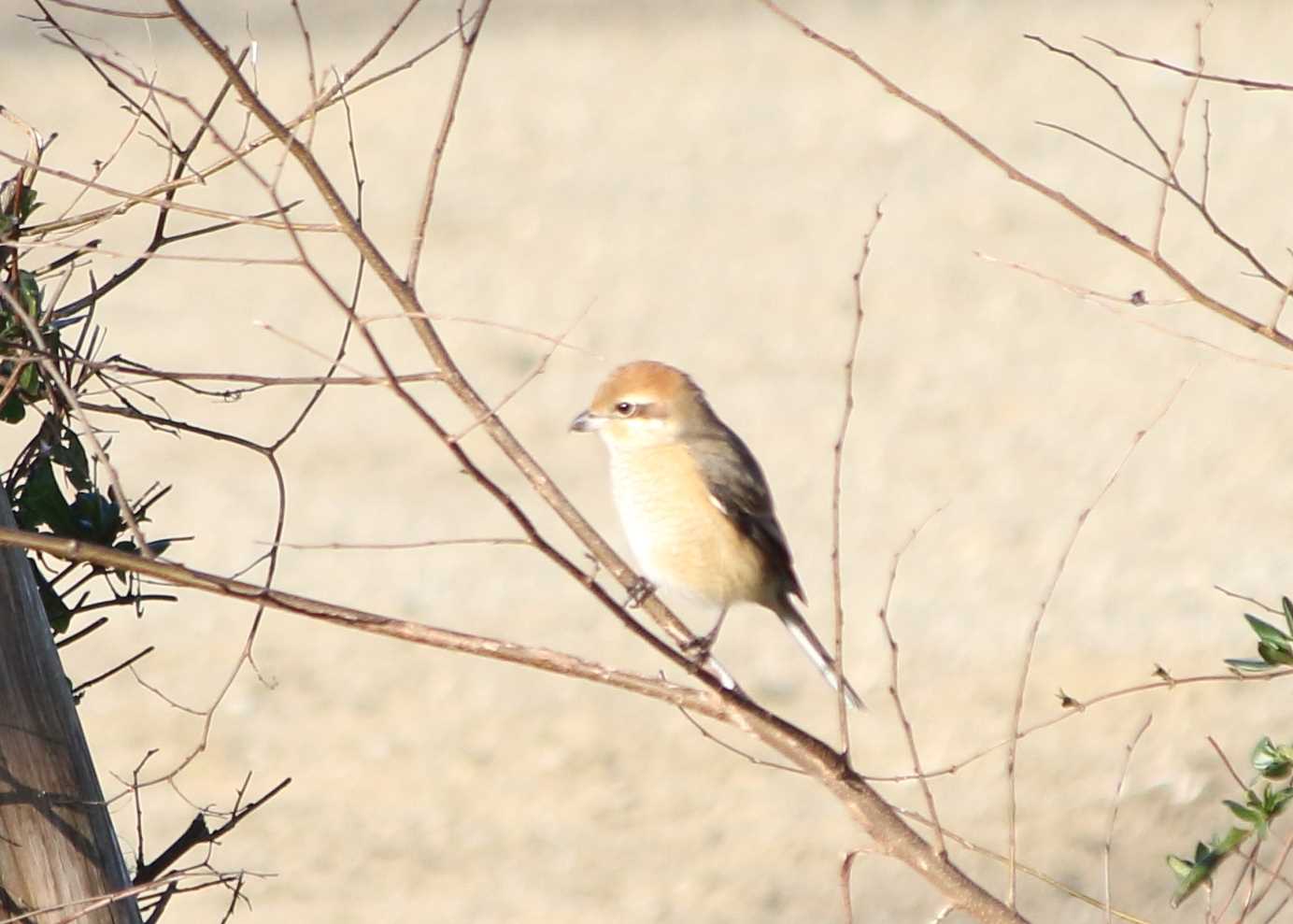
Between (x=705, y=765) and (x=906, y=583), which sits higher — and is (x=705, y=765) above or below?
below

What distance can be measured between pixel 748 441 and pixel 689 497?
6.28 m

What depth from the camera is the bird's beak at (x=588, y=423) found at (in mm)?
5180

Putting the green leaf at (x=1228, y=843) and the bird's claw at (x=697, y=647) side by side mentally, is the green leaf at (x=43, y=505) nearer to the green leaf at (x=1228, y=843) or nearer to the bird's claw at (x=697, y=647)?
the bird's claw at (x=697, y=647)

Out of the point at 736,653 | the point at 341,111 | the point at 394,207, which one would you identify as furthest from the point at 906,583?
the point at 341,111

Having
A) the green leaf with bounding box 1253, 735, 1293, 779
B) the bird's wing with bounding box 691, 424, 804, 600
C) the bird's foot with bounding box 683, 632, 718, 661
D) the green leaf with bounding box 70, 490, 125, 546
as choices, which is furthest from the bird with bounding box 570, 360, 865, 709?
the green leaf with bounding box 1253, 735, 1293, 779

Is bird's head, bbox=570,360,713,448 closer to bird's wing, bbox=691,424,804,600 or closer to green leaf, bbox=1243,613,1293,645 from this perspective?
bird's wing, bbox=691,424,804,600

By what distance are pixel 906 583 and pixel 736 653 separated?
121 cm

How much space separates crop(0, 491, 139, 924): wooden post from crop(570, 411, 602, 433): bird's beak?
258cm

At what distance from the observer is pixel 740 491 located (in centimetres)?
503

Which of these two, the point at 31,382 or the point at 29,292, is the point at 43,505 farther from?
the point at 29,292

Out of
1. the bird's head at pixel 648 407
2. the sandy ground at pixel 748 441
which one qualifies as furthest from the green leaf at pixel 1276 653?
the bird's head at pixel 648 407

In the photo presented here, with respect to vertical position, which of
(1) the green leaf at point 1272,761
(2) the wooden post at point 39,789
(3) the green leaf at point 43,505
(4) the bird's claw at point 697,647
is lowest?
(1) the green leaf at point 1272,761

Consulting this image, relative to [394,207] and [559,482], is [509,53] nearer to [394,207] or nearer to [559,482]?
[394,207]

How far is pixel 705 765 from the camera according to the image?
298 inches
